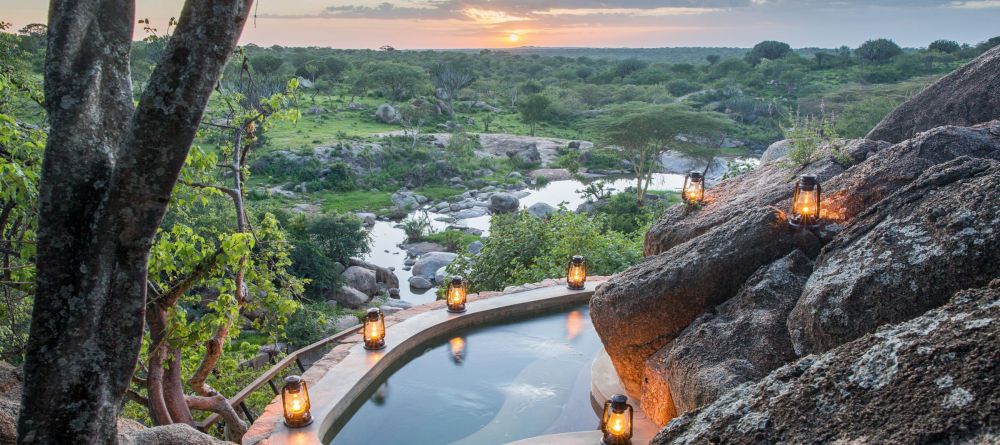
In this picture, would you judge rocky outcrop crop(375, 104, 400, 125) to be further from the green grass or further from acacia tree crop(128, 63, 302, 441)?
acacia tree crop(128, 63, 302, 441)

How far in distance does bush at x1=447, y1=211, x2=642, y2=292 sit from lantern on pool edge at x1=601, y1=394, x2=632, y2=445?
16.1ft

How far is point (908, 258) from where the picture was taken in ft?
10.4

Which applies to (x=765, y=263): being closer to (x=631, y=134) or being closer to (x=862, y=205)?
(x=862, y=205)

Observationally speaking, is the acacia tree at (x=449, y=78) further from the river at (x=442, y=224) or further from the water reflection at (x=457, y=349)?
the water reflection at (x=457, y=349)

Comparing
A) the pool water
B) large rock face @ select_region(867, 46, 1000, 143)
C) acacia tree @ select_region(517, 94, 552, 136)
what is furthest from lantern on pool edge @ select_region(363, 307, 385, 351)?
acacia tree @ select_region(517, 94, 552, 136)

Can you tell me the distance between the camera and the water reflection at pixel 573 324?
6.89 m

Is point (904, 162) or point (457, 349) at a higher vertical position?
point (904, 162)

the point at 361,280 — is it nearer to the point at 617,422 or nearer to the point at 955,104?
the point at 955,104

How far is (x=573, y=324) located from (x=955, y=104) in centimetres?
365

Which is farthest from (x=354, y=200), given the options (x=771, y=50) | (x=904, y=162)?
(x=771, y=50)

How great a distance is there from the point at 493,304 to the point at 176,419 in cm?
292

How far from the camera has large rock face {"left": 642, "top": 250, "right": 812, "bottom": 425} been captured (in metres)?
3.97

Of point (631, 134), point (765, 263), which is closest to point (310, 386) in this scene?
point (765, 263)

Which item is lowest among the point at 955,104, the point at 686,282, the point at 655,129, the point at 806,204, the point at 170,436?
the point at 170,436
